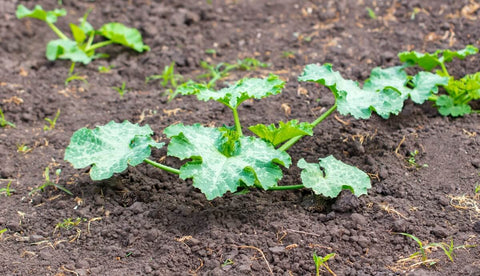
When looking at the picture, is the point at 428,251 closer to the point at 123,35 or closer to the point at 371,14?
the point at 371,14

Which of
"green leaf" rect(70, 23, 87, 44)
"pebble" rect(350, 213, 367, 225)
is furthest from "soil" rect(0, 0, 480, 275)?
"green leaf" rect(70, 23, 87, 44)

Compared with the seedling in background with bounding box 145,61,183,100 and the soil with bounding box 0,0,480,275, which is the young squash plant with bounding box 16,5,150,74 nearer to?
the soil with bounding box 0,0,480,275

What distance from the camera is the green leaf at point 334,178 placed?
10.4 feet

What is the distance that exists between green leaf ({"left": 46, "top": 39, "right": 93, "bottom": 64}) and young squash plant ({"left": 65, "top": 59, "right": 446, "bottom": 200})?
1680 millimetres

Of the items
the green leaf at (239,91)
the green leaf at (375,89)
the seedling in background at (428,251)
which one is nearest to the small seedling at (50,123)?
the green leaf at (239,91)

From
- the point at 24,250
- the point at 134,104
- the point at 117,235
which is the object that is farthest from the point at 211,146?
the point at 134,104

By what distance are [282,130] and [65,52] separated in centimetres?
255

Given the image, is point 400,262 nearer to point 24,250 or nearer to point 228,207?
point 228,207

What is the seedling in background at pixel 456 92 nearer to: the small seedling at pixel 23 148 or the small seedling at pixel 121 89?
the small seedling at pixel 121 89

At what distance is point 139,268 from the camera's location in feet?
9.66

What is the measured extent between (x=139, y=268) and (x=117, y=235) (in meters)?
0.31

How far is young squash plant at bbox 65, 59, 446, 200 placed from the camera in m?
3.07

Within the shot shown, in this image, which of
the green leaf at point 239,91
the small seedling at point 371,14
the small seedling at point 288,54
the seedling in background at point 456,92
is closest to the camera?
the green leaf at point 239,91

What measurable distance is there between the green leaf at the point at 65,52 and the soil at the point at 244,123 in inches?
3.3
